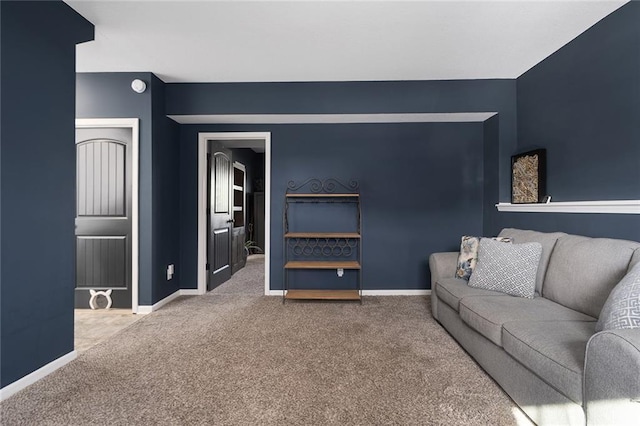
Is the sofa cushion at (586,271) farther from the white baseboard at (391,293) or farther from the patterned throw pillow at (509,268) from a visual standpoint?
the white baseboard at (391,293)

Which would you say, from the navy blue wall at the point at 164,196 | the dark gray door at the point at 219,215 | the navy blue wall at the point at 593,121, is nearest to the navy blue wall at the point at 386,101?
the navy blue wall at the point at 164,196

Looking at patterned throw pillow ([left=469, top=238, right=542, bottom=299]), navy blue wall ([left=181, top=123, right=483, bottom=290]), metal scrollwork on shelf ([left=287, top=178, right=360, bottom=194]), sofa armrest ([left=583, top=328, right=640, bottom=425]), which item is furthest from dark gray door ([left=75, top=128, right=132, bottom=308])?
sofa armrest ([left=583, top=328, right=640, bottom=425])

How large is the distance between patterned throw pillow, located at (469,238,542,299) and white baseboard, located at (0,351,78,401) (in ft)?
9.94

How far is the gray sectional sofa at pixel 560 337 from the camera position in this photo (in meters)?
1.14

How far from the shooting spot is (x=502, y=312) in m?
1.91

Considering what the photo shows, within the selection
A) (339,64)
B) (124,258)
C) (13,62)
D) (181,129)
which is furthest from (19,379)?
(339,64)

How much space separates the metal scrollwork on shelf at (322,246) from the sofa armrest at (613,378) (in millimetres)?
2795

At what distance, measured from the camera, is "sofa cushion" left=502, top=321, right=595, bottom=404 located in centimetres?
131

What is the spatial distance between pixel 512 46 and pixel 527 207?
1.50 m

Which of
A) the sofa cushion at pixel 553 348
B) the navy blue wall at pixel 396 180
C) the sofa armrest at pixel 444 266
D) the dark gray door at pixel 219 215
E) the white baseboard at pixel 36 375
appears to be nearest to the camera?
the sofa cushion at pixel 553 348

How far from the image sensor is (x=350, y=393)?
5.87ft

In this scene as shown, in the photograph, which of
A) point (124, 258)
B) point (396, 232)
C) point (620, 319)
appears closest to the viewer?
point (620, 319)

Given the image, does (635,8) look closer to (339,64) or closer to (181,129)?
(339,64)

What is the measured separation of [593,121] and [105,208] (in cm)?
453
